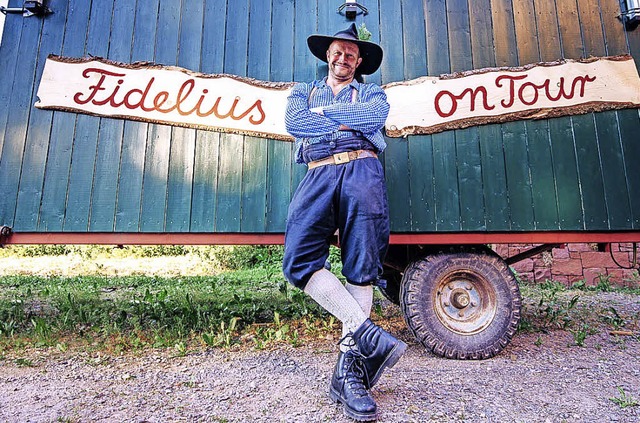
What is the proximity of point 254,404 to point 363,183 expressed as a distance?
123 cm

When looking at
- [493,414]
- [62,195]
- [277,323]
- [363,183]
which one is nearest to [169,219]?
[62,195]

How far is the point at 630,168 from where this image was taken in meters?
2.92

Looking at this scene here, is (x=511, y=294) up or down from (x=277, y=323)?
up

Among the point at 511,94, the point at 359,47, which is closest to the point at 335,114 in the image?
the point at 359,47

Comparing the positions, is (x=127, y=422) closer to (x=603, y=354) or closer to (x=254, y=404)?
(x=254, y=404)

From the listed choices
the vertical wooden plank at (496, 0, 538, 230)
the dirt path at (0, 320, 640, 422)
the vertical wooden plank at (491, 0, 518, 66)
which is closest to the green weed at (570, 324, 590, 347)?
the dirt path at (0, 320, 640, 422)

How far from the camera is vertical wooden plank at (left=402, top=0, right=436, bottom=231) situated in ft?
9.55

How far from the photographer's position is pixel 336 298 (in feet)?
6.15

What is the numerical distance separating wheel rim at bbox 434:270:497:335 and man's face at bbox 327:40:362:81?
158cm

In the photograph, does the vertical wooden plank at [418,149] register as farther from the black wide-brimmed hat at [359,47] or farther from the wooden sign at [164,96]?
the wooden sign at [164,96]

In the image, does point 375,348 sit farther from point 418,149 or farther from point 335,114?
point 418,149

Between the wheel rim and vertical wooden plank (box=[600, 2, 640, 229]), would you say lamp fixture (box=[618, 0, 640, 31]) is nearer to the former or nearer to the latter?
vertical wooden plank (box=[600, 2, 640, 229])

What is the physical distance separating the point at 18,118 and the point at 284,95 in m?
2.11

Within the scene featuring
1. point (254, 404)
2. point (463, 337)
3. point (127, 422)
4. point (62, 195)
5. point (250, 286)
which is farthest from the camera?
point (250, 286)
